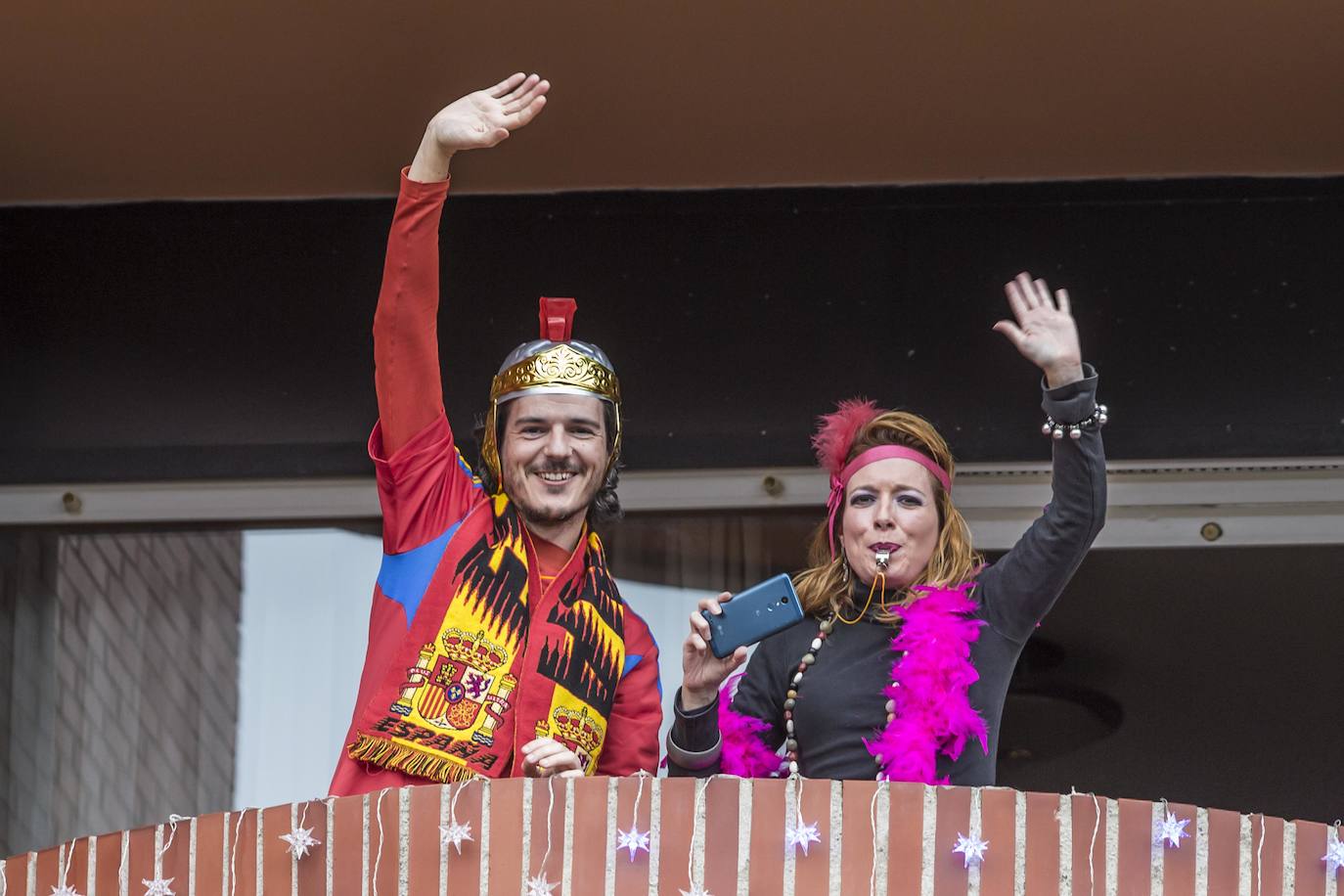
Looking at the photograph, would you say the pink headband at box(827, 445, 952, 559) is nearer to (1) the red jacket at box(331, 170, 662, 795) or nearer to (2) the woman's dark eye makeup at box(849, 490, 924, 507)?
(2) the woman's dark eye makeup at box(849, 490, 924, 507)

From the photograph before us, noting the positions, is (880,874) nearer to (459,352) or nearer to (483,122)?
(483,122)

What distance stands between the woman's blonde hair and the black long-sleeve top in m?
0.05

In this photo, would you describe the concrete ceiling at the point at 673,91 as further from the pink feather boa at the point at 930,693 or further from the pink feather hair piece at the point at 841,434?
the pink feather boa at the point at 930,693

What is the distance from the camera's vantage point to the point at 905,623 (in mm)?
4109

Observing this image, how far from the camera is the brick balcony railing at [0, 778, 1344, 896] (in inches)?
135

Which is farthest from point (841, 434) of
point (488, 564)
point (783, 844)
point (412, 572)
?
point (783, 844)

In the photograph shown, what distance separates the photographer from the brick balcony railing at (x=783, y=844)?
343 centimetres

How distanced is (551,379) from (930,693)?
3.16 ft

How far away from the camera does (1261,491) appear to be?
18.7 feet

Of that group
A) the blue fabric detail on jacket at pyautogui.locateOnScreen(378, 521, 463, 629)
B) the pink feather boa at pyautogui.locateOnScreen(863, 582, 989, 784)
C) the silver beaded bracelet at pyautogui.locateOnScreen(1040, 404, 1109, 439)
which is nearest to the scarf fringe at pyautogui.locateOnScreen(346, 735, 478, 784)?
the blue fabric detail on jacket at pyautogui.locateOnScreen(378, 521, 463, 629)

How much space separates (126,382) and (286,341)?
1.41ft

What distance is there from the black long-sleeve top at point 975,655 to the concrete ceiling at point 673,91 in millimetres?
1406

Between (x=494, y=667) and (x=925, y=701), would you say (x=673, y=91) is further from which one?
(x=925, y=701)

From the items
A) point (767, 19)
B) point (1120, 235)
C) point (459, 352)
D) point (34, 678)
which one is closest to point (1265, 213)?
point (1120, 235)
